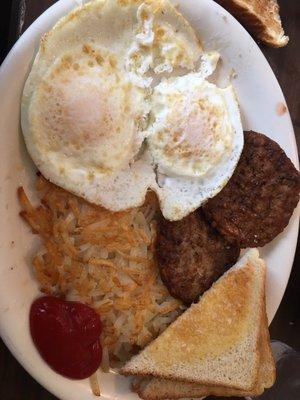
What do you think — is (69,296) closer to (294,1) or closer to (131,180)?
(131,180)

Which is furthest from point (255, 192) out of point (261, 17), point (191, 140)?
point (261, 17)

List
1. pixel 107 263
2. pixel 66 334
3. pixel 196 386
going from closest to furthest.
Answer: pixel 66 334
pixel 107 263
pixel 196 386

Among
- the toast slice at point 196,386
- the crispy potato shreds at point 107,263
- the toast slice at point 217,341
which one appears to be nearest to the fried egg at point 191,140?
the crispy potato shreds at point 107,263

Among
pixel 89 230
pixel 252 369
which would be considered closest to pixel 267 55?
pixel 89 230

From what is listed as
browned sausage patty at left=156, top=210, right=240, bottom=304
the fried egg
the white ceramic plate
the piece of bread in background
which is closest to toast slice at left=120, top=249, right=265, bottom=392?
browned sausage patty at left=156, top=210, right=240, bottom=304

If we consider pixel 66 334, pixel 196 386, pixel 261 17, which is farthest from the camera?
pixel 261 17

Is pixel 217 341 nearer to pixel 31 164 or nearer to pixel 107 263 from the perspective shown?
pixel 107 263
